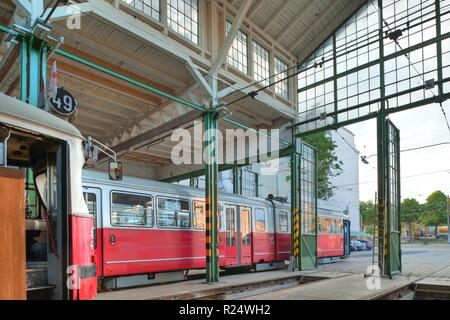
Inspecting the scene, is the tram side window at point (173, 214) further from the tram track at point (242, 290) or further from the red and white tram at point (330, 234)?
the red and white tram at point (330, 234)

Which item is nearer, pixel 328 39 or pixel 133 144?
pixel 133 144

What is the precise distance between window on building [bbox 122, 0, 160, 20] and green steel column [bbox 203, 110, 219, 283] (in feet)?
9.97

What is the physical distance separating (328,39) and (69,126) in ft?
49.4

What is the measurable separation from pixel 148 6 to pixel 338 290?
8751mm

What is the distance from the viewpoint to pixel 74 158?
474 centimetres

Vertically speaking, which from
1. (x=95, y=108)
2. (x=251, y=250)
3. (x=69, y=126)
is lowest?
(x=251, y=250)

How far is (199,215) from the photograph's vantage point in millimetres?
13195

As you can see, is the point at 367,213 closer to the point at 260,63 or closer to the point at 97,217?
the point at 260,63

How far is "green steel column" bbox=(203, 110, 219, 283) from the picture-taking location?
12.0 m

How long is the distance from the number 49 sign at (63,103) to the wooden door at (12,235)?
10.7 ft
